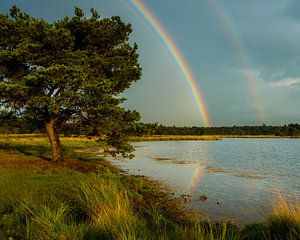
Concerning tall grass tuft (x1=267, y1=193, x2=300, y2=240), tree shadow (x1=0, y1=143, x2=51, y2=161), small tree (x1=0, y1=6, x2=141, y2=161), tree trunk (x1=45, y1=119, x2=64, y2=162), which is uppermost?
small tree (x1=0, y1=6, x2=141, y2=161)

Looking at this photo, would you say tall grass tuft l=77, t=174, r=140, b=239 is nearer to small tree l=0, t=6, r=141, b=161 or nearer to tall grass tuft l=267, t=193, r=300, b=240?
tall grass tuft l=267, t=193, r=300, b=240

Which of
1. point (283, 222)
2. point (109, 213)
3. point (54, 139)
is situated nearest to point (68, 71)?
point (54, 139)

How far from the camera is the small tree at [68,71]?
62.6ft

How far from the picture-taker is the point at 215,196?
16484mm

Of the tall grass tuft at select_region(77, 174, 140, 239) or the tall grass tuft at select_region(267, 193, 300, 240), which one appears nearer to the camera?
the tall grass tuft at select_region(77, 174, 140, 239)

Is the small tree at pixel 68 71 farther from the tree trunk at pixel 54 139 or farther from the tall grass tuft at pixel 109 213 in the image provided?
the tall grass tuft at pixel 109 213

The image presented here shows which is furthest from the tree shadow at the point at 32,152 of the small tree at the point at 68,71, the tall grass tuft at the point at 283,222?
the tall grass tuft at the point at 283,222

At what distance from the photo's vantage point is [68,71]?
18.2 m

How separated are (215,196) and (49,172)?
859cm

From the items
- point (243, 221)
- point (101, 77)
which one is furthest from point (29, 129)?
point (243, 221)

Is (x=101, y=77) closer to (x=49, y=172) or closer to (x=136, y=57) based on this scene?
(x=136, y=57)

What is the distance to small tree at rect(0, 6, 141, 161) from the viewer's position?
19094 millimetres

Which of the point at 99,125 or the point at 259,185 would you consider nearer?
the point at 259,185

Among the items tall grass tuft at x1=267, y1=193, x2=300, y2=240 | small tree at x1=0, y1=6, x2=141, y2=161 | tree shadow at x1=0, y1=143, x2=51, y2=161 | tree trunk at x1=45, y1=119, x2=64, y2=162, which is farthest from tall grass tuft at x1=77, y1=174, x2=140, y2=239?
tree shadow at x1=0, y1=143, x2=51, y2=161
